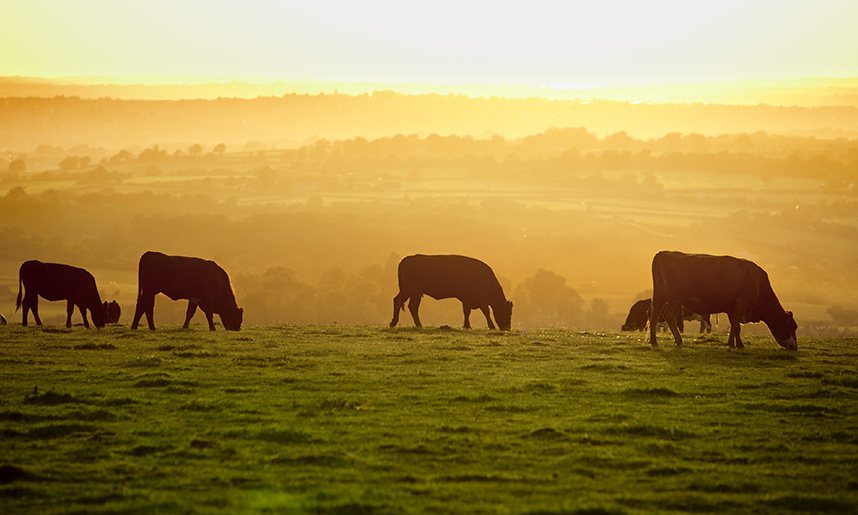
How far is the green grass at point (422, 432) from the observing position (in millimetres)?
8039

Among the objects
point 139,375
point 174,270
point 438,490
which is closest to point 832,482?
point 438,490

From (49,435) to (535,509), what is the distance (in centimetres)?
766

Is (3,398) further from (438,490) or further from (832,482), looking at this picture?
(832,482)

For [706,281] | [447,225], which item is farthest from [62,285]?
[447,225]

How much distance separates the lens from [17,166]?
173 meters

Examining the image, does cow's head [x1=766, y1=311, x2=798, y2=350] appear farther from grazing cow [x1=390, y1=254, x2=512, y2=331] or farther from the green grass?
grazing cow [x1=390, y1=254, x2=512, y2=331]

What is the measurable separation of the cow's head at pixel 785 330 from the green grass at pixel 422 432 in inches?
82.8

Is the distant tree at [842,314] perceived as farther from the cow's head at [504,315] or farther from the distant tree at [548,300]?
the cow's head at [504,315]

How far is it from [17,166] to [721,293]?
186816mm

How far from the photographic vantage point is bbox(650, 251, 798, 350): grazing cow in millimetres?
22062

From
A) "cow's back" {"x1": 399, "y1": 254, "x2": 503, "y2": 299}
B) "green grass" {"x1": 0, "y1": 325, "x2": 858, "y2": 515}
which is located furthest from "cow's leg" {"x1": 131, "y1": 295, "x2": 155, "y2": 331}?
"cow's back" {"x1": 399, "y1": 254, "x2": 503, "y2": 299}

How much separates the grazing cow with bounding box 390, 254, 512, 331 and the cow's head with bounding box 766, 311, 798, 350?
33.6ft

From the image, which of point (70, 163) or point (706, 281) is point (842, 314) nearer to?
point (706, 281)

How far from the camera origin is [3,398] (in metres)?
13.1
